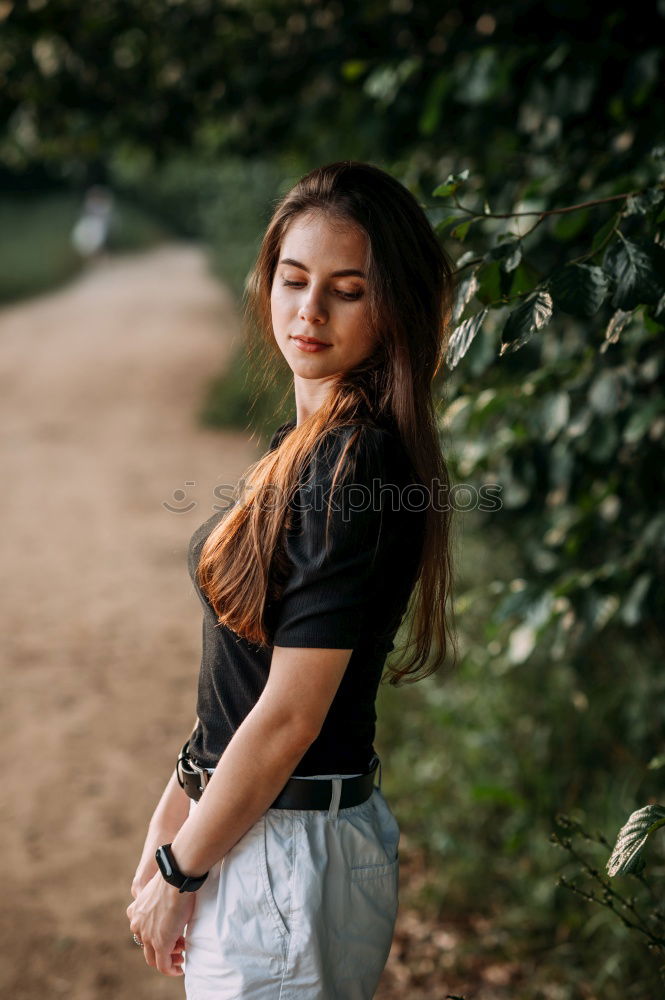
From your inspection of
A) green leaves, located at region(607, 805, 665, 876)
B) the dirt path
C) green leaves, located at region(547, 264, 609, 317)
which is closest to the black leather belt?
green leaves, located at region(607, 805, 665, 876)

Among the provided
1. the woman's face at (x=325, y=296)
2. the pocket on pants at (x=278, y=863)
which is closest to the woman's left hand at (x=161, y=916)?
the pocket on pants at (x=278, y=863)

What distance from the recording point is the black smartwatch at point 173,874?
1399 millimetres

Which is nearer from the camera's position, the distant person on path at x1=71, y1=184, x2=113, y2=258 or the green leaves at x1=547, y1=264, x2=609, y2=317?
the green leaves at x1=547, y1=264, x2=609, y2=317

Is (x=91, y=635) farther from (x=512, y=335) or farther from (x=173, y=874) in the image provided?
(x=512, y=335)

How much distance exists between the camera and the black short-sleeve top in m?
1.30

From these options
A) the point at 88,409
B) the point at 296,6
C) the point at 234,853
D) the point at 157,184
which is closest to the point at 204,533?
the point at 234,853

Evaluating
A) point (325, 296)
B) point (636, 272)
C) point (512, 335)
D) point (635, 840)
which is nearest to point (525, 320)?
point (512, 335)

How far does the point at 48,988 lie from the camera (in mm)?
2873

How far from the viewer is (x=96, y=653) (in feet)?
17.8

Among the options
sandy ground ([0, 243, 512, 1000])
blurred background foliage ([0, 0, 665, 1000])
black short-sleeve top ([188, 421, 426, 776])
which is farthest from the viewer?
sandy ground ([0, 243, 512, 1000])

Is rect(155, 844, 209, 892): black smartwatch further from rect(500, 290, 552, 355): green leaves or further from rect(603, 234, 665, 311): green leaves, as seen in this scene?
rect(603, 234, 665, 311): green leaves

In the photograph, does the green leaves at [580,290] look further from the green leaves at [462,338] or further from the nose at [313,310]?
the nose at [313,310]

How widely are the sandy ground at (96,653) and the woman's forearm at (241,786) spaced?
5.08ft

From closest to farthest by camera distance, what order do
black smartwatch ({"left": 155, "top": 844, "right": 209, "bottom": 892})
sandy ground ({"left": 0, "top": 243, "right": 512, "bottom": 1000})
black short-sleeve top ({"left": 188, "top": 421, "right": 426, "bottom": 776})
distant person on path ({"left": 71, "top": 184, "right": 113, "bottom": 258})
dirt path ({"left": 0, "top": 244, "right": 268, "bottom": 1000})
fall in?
black short-sleeve top ({"left": 188, "top": 421, "right": 426, "bottom": 776})
black smartwatch ({"left": 155, "top": 844, "right": 209, "bottom": 892})
sandy ground ({"left": 0, "top": 243, "right": 512, "bottom": 1000})
dirt path ({"left": 0, "top": 244, "right": 268, "bottom": 1000})
distant person on path ({"left": 71, "top": 184, "right": 113, "bottom": 258})
